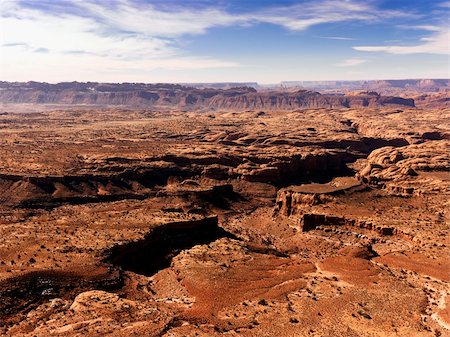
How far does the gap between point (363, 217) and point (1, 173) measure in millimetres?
60236

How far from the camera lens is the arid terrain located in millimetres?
27125

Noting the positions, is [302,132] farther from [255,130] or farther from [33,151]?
[33,151]

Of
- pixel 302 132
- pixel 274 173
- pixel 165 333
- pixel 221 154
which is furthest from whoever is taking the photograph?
pixel 302 132

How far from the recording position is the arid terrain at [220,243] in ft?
89.0

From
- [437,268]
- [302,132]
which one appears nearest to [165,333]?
[437,268]

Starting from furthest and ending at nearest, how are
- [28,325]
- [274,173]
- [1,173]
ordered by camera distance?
[274,173], [1,173], [28,325]

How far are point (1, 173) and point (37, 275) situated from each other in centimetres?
4691

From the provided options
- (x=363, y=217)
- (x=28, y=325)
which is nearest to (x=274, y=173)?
(x=363, y=217)

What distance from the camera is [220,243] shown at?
143 feet

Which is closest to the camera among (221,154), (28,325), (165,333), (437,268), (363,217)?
(165,333)

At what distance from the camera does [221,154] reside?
91562 millimetres

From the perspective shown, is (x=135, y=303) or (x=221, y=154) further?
(x=221, y=154)

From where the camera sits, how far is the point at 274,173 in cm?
8294

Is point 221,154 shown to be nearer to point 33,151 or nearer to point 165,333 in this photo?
point 33,151
